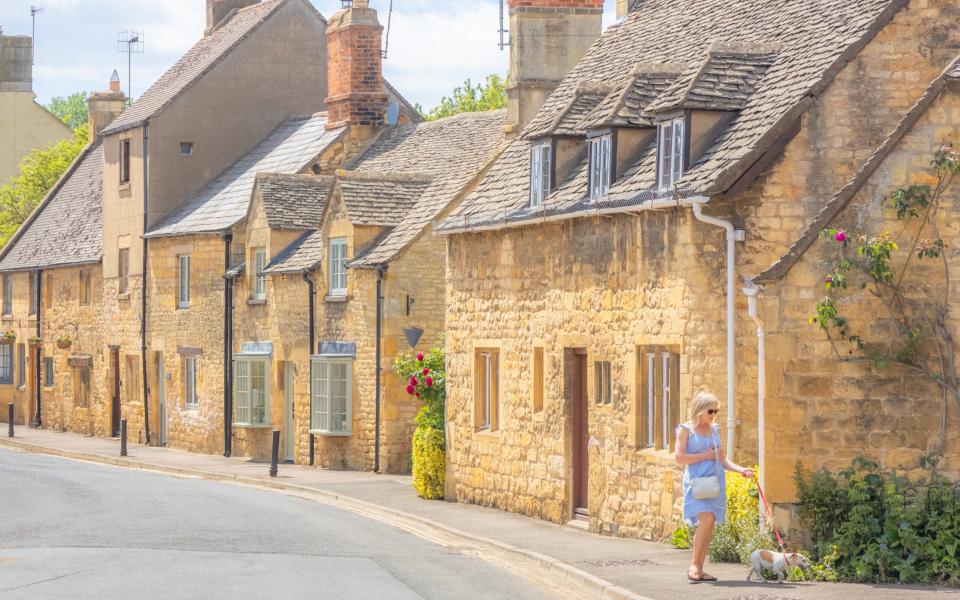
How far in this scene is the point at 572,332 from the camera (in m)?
21.6

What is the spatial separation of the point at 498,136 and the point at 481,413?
1150cm

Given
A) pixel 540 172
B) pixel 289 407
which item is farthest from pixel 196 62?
pixel 540 172

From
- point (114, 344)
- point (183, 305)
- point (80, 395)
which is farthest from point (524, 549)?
point (80, 395)

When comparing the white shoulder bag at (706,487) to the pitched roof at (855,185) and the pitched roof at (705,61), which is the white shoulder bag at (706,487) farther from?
the pitched roof at (705,61)

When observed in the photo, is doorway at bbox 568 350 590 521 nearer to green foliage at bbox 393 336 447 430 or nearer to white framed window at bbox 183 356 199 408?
green foliage at bbox 393 336 447 430

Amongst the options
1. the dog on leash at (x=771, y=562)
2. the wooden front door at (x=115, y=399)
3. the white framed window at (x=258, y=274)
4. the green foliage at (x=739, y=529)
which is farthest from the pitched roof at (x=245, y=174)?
the dog on leash at (x=771, y=562)

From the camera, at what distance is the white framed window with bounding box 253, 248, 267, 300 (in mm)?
37469

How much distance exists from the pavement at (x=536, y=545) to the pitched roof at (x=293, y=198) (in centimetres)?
567

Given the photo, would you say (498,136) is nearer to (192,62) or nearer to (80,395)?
(192,62)

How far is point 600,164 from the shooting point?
2141 cm

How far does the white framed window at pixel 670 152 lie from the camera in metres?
19.0

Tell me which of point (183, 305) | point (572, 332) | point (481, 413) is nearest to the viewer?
point (572, 332)

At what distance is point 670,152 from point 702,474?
547 centimetres

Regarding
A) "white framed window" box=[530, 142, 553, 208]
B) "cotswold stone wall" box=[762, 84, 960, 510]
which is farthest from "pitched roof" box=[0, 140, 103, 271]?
"cotswold stone wall" box=[762, 84, 960, 510]
